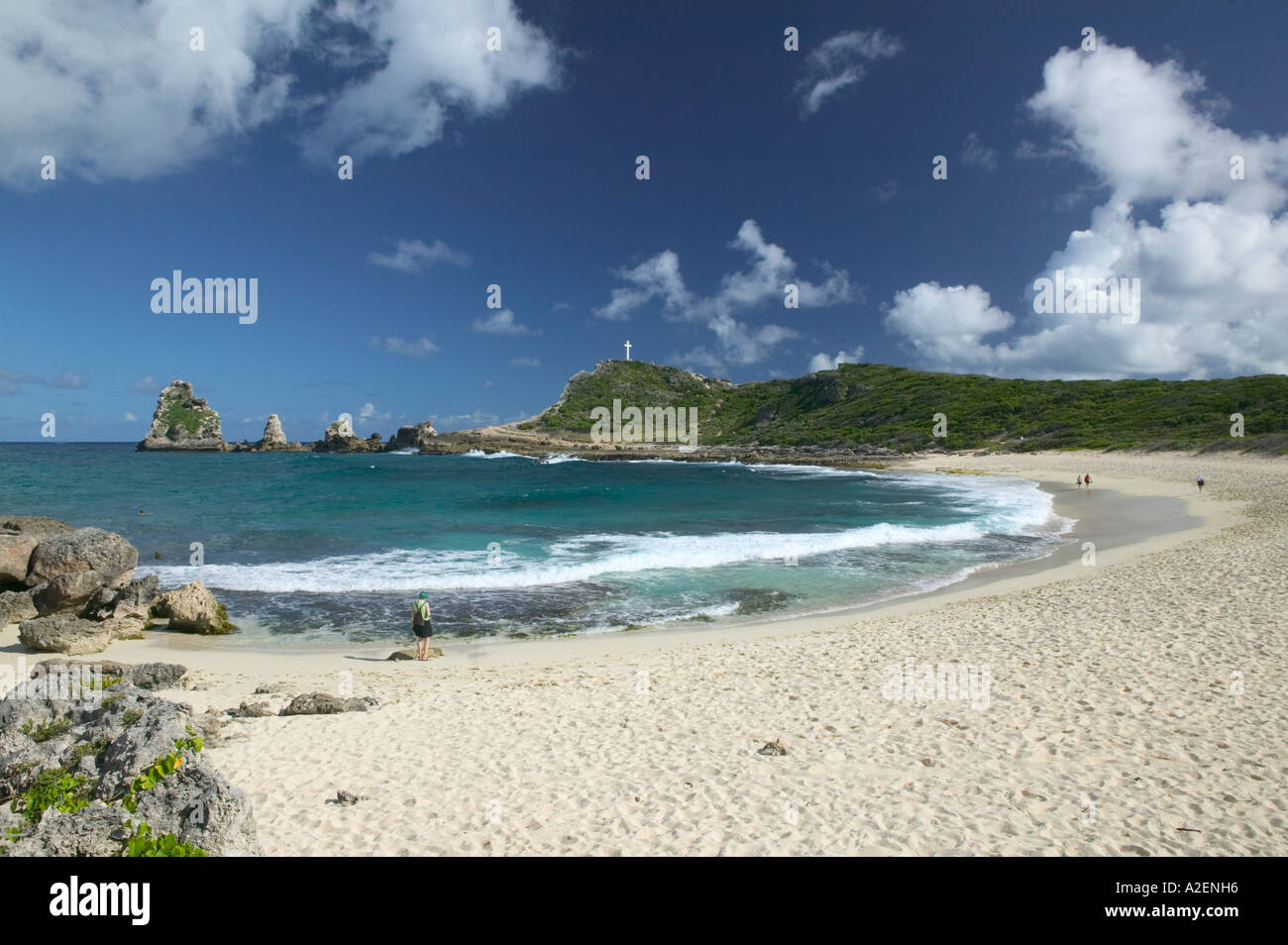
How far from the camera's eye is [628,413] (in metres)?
154

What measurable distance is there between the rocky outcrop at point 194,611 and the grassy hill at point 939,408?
65.7m

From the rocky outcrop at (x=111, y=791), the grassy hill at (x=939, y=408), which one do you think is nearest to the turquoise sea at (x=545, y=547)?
the rocky outcrop at (x=111, y=791)

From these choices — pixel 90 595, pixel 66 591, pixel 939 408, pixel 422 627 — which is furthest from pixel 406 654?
pixel 939 408

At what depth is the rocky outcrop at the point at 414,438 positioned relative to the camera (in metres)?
123

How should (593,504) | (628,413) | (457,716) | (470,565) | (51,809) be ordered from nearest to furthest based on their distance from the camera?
(51,809) < (457,716) < (470,565) < (593,504) < (628,413)

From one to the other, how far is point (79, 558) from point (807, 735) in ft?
54.5

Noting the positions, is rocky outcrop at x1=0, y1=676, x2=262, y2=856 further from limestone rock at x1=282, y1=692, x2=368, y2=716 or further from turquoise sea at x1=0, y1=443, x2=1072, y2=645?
turquoise sea at x1=0, y1=443, x2=1072, y2=645

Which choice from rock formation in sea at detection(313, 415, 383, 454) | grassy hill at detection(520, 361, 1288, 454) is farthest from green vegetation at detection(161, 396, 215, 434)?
grassy hill at detection(520, 361, 1288, 454)

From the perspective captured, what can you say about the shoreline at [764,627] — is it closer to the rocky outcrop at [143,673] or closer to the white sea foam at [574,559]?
the rocky outcrop at [143,673]

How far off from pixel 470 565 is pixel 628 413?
443 ft
